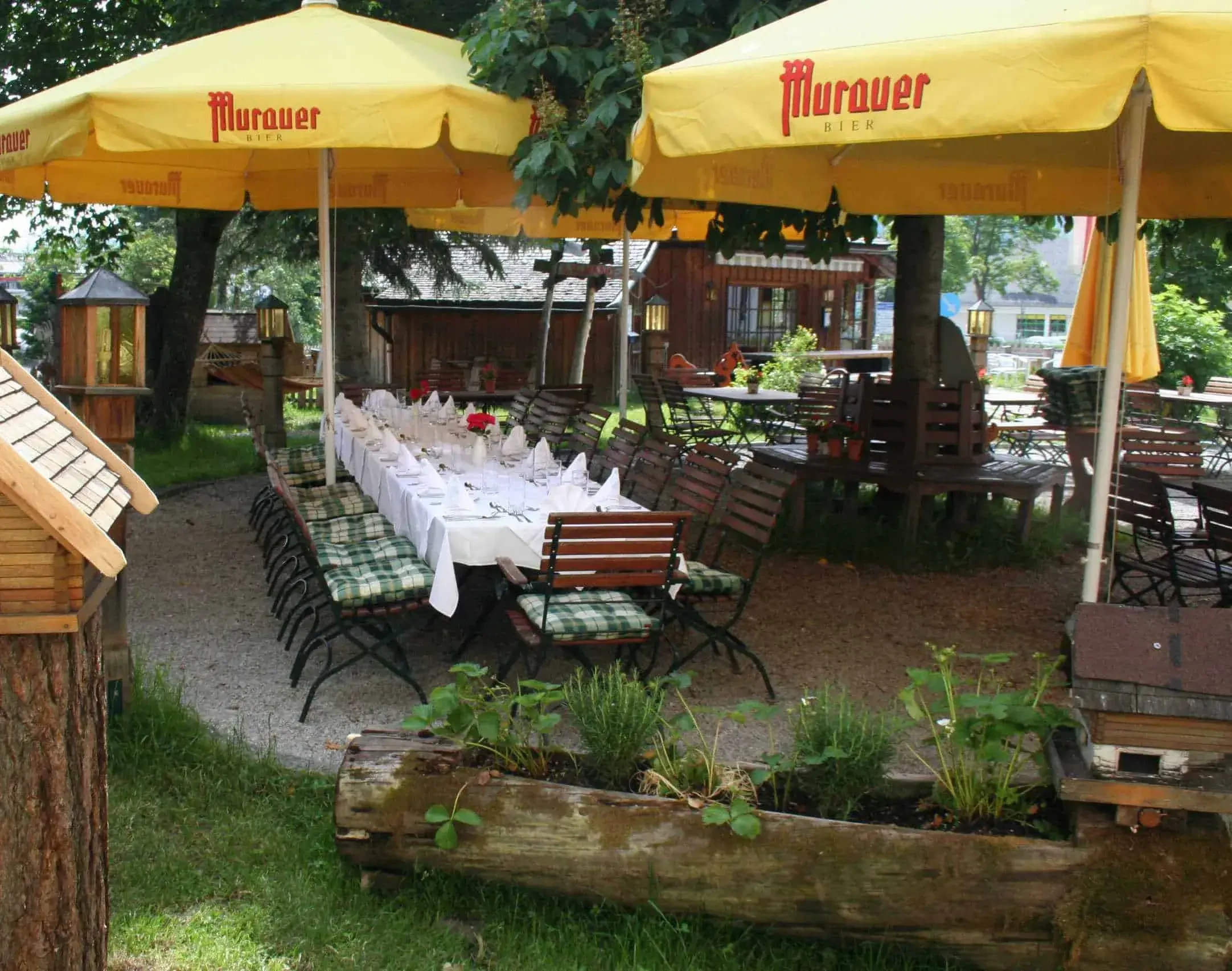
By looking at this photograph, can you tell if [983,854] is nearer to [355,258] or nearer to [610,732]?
[610,732]

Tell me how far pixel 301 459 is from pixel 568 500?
3.95m

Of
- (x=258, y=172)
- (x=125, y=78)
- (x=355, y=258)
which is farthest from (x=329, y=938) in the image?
(x=355, y=258)

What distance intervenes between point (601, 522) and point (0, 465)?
288 cm

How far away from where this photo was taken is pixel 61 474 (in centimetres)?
265

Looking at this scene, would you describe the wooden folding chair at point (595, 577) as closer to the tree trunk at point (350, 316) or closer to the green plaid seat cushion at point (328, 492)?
the green plaid seat cushion at point (328, 492)

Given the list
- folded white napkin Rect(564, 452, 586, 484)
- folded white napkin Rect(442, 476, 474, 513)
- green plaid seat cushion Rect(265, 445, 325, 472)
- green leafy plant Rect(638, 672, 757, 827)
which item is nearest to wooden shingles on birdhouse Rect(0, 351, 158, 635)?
green leafy plant Rect(638, 672, 757, 827)

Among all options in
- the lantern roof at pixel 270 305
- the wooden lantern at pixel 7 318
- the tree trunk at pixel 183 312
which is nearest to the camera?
the wooden lantern at pixel 7 318

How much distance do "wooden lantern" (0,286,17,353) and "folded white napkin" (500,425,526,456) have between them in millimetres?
3511

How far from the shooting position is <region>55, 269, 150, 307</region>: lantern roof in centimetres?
509

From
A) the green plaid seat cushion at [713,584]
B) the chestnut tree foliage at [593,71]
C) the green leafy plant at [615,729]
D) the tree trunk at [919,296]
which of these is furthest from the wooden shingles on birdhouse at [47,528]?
the tree trunk at [919,296]

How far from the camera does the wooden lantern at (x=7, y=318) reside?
8.22 metres

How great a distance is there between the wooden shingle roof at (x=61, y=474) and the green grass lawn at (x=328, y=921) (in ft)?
4.13

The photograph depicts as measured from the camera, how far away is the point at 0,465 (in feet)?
7.97

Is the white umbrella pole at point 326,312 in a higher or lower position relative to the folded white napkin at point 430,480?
higher
